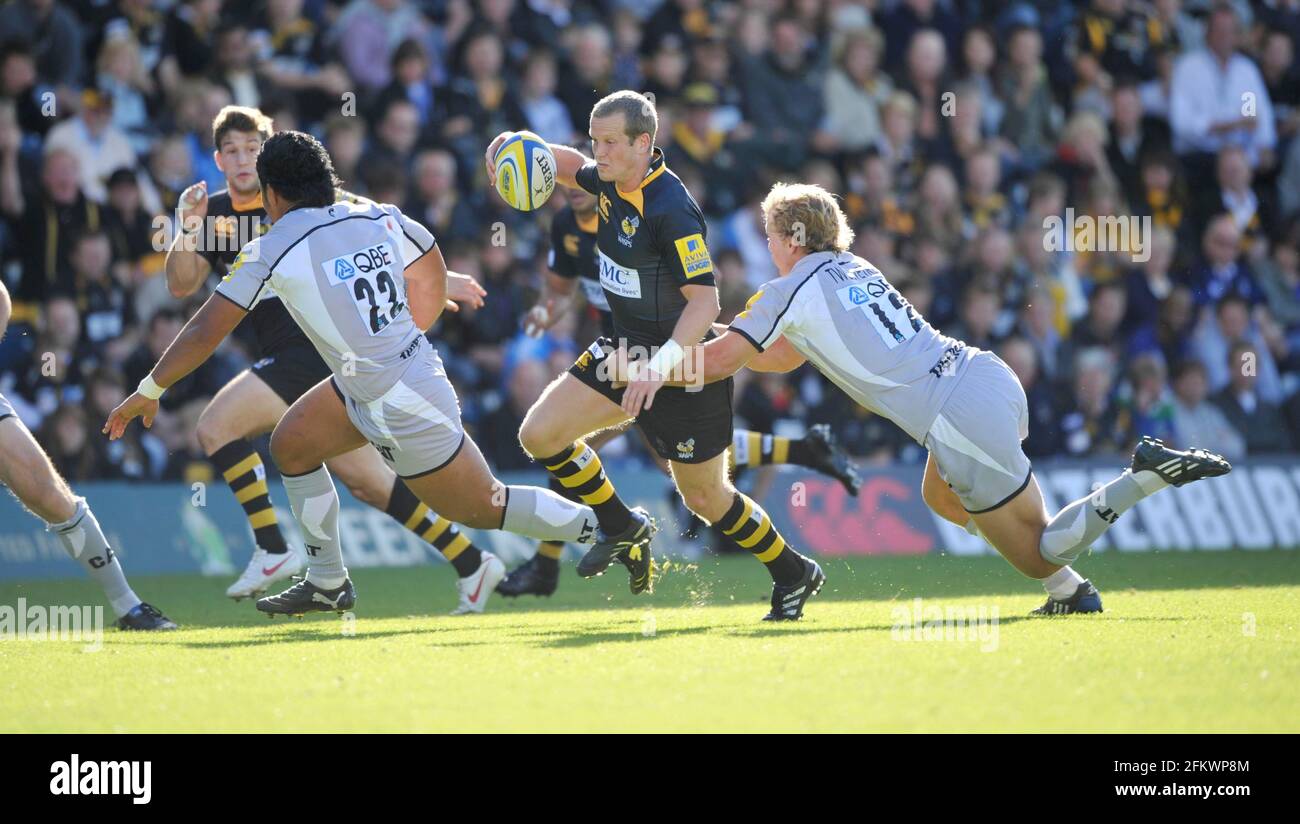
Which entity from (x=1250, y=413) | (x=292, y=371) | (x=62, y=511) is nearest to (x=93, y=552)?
(x=62, y=511)

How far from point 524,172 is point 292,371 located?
2013mm

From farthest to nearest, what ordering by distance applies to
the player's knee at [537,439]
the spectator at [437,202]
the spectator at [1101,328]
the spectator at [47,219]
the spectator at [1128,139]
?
the spectator at [1128,139]
the spectator at [1101,328]
the spectator at [437,202]
the spectator at [47,219]
the player's knee at [537,439]

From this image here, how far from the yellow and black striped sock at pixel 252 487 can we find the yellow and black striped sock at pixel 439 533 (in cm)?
68

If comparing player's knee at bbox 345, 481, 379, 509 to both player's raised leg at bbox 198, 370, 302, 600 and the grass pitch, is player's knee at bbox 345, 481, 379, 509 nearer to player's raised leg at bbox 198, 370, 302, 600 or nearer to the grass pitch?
player's raised leg at bbox 198, 370, 302, 600

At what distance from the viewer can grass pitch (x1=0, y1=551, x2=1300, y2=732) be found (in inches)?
213

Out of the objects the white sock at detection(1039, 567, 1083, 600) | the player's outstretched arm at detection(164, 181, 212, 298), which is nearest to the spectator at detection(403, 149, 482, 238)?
the player's outstretched arm at detection(164, 181, 212, 298)

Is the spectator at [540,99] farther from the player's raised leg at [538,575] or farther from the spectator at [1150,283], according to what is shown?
the spectator at [1150,283]

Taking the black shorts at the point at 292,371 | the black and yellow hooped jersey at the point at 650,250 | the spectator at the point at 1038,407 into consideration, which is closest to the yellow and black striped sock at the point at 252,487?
the black shorts at the point at 292,371

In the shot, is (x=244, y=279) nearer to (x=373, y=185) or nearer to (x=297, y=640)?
(x=297, y=640)

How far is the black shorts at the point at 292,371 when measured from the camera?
31.5ft

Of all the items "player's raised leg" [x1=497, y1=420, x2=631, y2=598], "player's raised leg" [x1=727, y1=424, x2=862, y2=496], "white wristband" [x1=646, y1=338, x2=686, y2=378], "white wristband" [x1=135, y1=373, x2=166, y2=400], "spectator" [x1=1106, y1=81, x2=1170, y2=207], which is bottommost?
"player's raised leg" [x1=497, y1=420, x2=631, y2=598]

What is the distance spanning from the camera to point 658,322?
859cm

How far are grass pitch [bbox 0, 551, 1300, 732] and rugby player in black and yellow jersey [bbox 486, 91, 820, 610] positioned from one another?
0.49m
